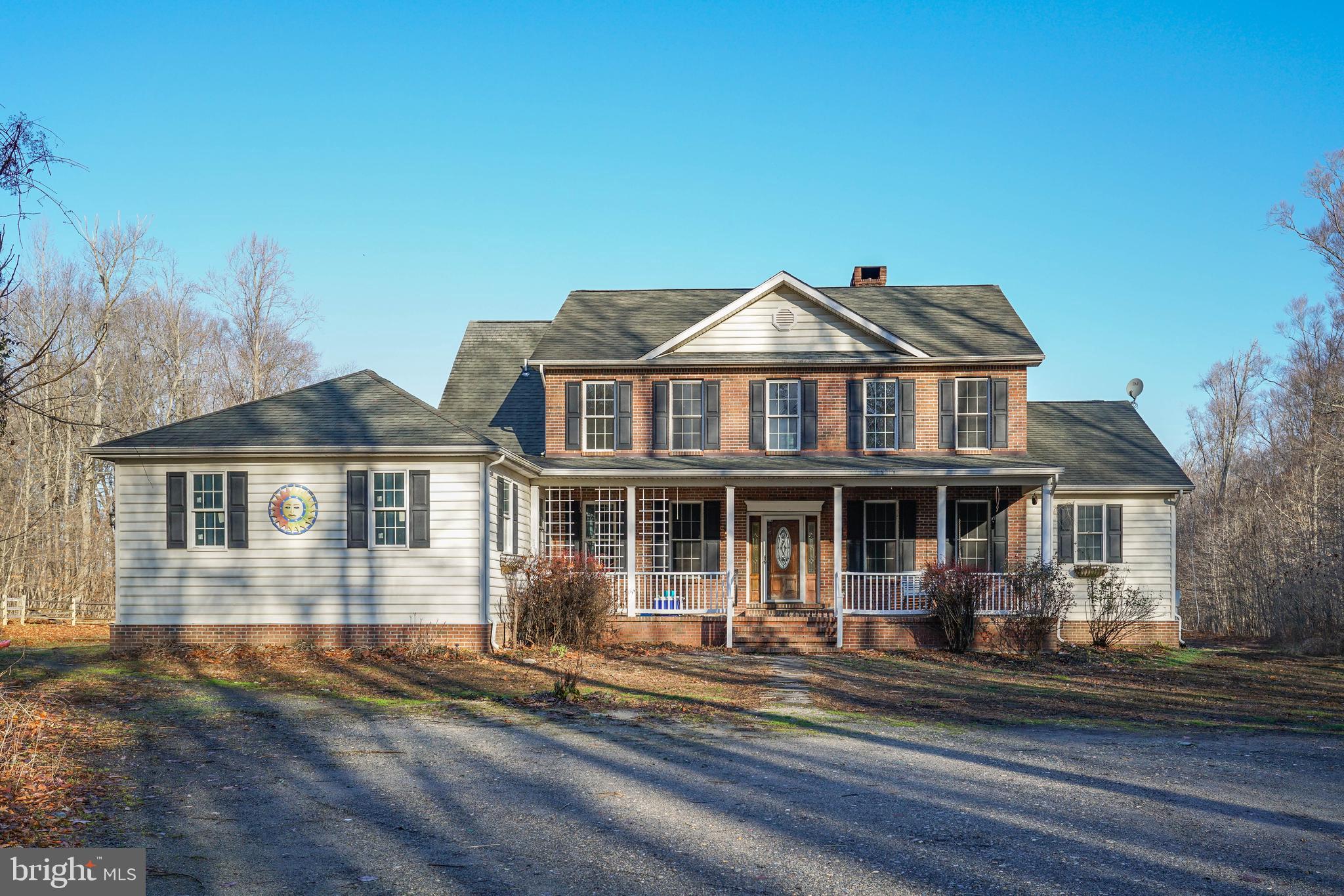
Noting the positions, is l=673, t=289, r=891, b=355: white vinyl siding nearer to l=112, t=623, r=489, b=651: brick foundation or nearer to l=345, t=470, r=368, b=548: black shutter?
l=345, t=470, r=368, b=548: black shutter

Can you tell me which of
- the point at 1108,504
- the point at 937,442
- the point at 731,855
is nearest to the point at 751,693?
the point at 731,855

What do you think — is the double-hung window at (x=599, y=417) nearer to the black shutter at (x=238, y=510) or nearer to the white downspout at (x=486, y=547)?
the white downspout at (x=486, y=547)

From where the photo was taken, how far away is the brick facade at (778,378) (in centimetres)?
2278

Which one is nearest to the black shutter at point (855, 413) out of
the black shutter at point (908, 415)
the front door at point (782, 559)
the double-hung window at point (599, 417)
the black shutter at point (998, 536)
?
the black shutter at point (908, 415)

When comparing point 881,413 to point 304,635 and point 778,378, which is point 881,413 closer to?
point 778,378

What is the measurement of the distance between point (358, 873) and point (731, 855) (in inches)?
83.5

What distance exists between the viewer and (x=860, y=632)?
21.0 meters

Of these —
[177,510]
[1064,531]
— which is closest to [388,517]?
[177,510]

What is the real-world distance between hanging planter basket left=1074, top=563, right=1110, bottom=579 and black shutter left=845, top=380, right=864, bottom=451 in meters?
5.33

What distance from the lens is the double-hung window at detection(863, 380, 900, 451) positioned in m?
22.8

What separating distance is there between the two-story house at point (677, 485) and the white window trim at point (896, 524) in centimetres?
5

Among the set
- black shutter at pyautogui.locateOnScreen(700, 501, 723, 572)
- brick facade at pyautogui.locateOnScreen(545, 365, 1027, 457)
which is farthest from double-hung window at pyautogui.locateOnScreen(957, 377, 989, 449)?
black shutter at pyautogui.locateOnScreen(700, 501, 723, 572)

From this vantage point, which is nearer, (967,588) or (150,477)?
(150,477)

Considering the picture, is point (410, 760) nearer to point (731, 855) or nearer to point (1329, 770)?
point (731, 855)
